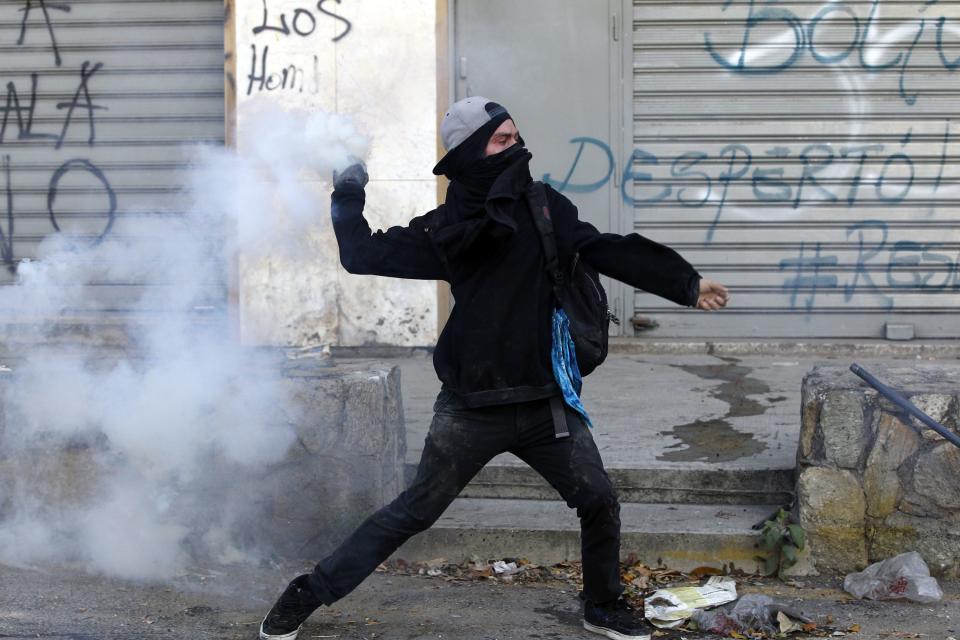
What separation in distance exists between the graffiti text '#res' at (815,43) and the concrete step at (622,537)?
14.3 feet

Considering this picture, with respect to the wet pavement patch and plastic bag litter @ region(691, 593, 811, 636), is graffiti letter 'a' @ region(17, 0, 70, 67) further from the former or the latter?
plastic bag litter @ region(691, 593, 811, 636)

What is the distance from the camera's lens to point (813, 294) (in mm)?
8555

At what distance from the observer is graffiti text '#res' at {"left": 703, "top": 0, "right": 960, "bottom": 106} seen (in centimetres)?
840

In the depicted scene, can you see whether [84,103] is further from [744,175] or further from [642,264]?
[642,264]

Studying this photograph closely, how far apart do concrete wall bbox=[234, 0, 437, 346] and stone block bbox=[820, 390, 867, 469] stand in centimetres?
387

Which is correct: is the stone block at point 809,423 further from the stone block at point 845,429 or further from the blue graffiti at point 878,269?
the blue graffiti at point 878,269

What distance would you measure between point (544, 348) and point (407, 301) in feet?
14.2

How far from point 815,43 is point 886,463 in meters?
4.62

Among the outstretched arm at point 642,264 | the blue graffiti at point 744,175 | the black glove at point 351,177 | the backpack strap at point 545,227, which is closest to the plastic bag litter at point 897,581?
the outstretched arm at point 642,264

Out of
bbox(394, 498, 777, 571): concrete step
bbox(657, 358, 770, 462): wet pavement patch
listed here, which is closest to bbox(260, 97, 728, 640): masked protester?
bbox(394, 498, 777, 571): concrete step

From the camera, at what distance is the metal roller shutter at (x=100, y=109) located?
877 centimetres

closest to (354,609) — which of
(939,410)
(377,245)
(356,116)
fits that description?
(377,245)

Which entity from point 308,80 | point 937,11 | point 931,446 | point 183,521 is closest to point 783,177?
point 937,11

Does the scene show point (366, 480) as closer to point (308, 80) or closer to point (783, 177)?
point (308, 80)
